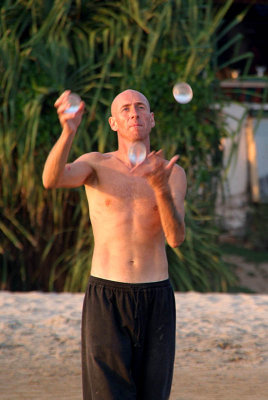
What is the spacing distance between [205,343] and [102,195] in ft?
9.06

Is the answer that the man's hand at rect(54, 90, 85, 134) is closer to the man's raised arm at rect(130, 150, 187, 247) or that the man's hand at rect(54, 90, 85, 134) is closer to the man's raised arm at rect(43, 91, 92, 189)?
the man's raised arm at rect(43, 91, 92, 189)

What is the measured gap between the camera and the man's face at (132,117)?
9.66ft

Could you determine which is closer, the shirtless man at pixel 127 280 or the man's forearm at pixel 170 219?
the man's forearm at pixel 170 219

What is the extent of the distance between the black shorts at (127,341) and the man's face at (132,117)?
1.89 ft

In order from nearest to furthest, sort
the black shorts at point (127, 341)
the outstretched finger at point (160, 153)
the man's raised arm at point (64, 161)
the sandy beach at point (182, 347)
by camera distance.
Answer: the outstretched finger at point (160, 153) → the man's raised arm at point (64, 161) → the black shorts at point (127, 341) → the sandy beach at point (182, 347)

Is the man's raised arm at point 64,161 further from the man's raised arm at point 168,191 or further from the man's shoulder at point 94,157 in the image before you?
the man's raised arm at point 168,191

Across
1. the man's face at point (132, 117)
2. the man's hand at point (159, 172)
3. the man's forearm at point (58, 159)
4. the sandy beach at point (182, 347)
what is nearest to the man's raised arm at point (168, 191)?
the man's hand at point (159, 172)

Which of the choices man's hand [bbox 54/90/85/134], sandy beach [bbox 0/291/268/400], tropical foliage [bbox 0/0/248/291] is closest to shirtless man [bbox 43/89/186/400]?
man's hand [bbox 54/90/85/134]

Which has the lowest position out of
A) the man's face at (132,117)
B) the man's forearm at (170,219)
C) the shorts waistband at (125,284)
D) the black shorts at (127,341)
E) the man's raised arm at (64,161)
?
the black shorts at (127,341)

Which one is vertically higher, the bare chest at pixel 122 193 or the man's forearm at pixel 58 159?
the man's forearm at pixel 58 159

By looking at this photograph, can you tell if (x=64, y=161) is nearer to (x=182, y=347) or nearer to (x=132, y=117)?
(x=132, y=117)

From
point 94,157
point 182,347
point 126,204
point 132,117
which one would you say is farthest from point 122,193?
point 182,347

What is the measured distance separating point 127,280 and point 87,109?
15.8ft

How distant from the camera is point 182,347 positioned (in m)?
5.48
